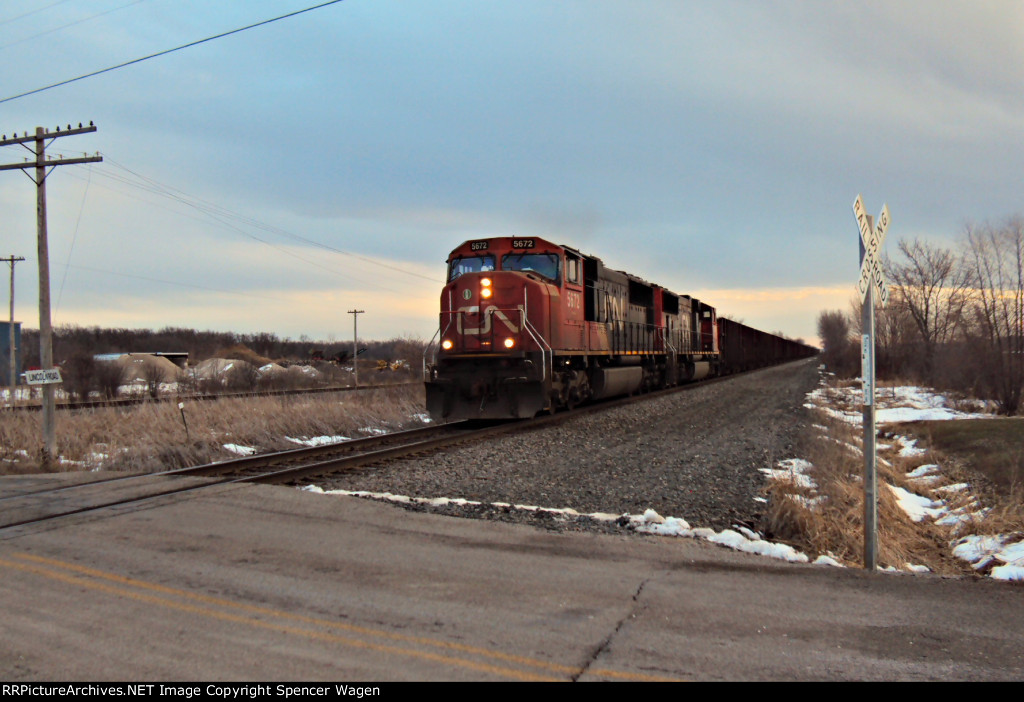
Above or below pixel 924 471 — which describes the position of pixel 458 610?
above

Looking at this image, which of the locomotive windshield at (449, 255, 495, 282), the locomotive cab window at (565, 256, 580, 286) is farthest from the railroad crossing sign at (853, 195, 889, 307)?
the locomotive windshield at (449, 255, 495, 282)

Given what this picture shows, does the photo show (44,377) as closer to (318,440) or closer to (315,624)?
(318,440)

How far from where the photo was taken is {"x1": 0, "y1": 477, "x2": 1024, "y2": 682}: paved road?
143 inches

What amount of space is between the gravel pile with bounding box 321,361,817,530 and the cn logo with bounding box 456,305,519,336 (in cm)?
237

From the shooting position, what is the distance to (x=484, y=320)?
49.4ft

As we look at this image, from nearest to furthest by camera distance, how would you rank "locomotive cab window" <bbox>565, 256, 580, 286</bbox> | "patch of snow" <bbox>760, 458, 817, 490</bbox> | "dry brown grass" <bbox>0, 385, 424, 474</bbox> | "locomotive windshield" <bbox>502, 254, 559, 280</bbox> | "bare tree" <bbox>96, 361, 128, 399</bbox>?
1. "patch of snow" <bbox>760, 458, 817, 490</bbox>
2. "dry brown grass" <bbox>0, 385, 424, 474</bbox>
3. "locomotive windshield" <bbox>502, 254, 559, 280</bbox>
4. "locomotive cab window" <bbox>565, 256, 580, 286</bbox>
5. "bare tree" <bbox>96, 361, 128, 399</bbox>

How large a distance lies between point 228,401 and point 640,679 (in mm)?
14880

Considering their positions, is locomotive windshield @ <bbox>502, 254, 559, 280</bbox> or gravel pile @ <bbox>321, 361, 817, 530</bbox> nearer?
gravel pile @ <bbox>321, 361, 817, 530</bbox>

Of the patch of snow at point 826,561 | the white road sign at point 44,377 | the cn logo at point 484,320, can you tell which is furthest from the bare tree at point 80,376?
the patch of snow at point 826,561

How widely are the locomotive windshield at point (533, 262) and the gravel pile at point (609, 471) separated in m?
3.45

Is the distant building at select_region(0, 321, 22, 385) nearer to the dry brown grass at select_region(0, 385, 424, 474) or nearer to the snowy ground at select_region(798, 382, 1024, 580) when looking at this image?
the dry brown grass at select_region(0, 385, 424, 474)

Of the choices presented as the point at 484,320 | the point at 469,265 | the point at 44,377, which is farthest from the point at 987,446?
the point at 44,377

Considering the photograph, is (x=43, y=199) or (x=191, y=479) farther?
(x=43, y=199)

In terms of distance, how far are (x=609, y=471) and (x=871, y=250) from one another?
194 inches
